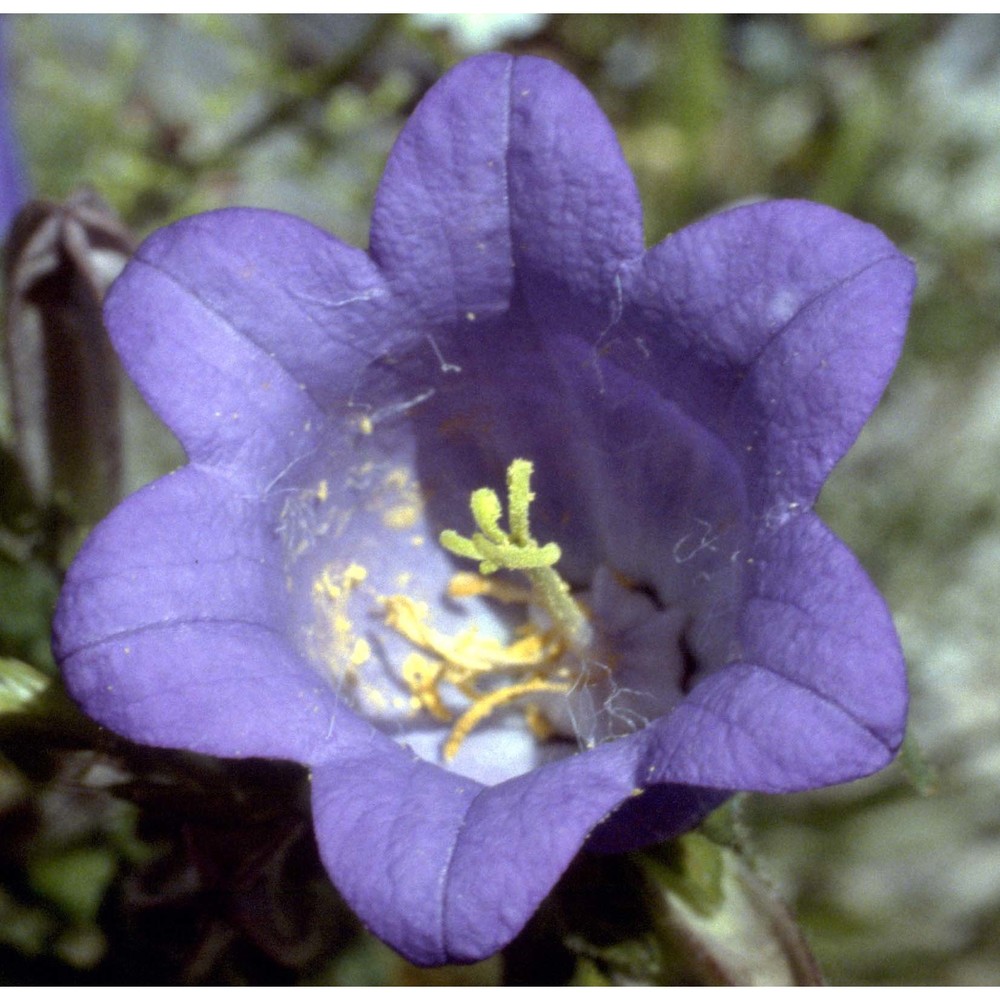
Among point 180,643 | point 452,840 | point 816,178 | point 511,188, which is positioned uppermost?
point 511,188

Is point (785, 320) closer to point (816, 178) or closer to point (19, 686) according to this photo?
point (19, 686)

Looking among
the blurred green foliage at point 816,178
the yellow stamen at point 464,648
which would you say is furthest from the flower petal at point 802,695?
the blurred green foliage at point 816,178

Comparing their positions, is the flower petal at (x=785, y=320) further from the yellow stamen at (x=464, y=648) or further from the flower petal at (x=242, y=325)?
the yellow stamen at (x=464, y=648)

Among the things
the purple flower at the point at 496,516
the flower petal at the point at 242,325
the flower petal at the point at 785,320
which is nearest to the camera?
the purple flower at the point at 496,516

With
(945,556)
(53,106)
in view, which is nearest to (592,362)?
(945,556)

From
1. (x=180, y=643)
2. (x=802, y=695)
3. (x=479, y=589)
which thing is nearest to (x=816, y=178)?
(x=479, y=589)

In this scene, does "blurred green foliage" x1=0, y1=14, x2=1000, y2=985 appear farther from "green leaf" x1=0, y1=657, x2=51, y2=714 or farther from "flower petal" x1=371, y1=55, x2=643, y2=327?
"flower petal" x1=371, y1=55, x2=643, y2=327

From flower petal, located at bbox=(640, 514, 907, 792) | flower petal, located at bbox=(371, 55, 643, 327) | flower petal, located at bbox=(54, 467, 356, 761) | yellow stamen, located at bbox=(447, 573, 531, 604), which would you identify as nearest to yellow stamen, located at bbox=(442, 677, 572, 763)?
yellow stamen, located at bbox=(447, 573, 531, 604)
